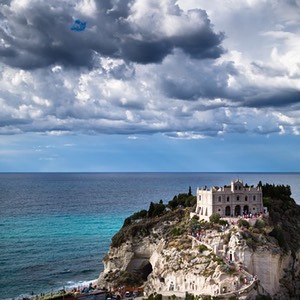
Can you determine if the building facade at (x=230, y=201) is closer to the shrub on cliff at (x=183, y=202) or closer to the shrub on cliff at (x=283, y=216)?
the shrub on cliff at (x=283, y=216)

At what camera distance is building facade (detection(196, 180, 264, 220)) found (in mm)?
78625

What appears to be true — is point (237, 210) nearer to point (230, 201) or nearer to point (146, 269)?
point (230, 201)

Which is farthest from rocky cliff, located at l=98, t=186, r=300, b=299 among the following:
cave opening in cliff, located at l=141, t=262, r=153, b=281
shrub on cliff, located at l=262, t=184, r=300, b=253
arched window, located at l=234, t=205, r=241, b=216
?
arched window, located at l=234, t=205, r=241, b=216

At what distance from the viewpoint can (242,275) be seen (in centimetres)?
6131

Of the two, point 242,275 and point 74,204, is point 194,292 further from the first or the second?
point 74,204

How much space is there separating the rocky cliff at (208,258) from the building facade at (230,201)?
3.27 m

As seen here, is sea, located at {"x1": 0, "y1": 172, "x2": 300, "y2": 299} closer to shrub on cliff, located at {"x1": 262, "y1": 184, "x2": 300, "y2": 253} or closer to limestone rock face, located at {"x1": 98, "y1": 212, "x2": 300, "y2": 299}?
limestone rock face, located at {"x1": 98, "y1": 212, "x2": 300, "y2": 299}

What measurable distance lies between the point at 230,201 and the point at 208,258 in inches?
706

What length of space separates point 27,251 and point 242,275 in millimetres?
56522

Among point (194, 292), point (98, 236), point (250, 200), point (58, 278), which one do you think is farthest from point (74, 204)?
point (194, 292)

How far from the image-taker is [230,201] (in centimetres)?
8012

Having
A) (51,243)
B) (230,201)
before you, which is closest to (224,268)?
(230,201)

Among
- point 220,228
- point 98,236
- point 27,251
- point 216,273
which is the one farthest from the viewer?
point 98,236

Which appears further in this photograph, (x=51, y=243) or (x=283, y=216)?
(x=51, y=243)
